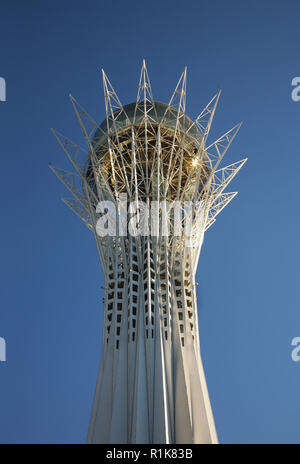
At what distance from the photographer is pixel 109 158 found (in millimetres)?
42938

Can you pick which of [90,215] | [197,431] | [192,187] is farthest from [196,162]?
[197,431]

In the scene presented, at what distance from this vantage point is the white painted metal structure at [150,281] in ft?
102

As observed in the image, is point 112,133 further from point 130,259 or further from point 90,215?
point 130,259

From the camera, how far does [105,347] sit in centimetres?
3522

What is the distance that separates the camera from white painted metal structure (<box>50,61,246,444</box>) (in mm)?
31234

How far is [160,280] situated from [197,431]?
34.9 ft

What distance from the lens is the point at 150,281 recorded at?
118ft

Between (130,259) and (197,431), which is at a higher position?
(130,259)

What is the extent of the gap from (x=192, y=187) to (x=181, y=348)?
14.4 meters

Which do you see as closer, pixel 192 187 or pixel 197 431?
pixel 197 431
